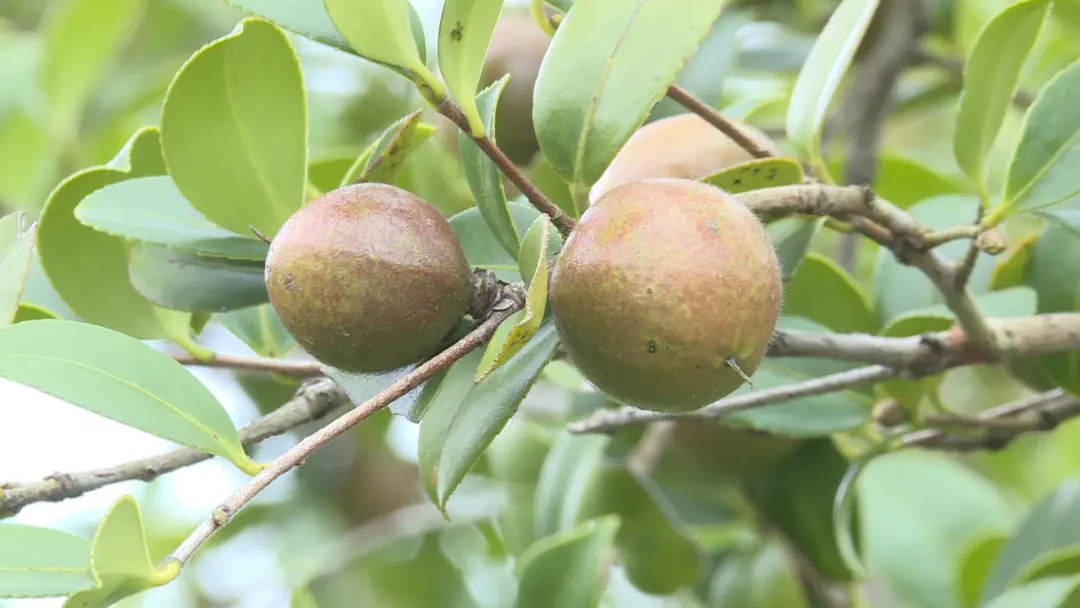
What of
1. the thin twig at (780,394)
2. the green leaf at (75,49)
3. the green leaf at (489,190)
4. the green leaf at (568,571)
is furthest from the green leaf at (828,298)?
the green leaf at (75,49)

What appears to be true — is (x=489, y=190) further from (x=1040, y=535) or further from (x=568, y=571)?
(x=1040, y=535)

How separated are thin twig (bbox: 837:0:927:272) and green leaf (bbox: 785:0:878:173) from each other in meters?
0.79

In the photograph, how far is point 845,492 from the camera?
1.19m

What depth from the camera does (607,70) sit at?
0.81 meters

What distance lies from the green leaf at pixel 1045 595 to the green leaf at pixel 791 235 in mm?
462

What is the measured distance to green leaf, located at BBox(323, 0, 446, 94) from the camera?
0.72 metres

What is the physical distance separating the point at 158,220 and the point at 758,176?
20.5 inches

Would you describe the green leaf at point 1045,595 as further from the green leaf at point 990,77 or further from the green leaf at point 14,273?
the green leaf at point 14,273

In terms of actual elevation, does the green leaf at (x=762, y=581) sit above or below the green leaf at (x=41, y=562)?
below

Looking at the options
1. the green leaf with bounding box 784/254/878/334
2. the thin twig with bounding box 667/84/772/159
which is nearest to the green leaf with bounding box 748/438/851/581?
the green leaf with bounding box 784/254/878/334

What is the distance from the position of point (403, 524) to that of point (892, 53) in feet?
3.86

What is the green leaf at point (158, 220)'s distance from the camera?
91 cm

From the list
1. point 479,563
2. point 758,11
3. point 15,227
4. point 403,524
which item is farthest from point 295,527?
point 15,227

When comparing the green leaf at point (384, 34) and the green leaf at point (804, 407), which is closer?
the green leaf at point (384, 34)
